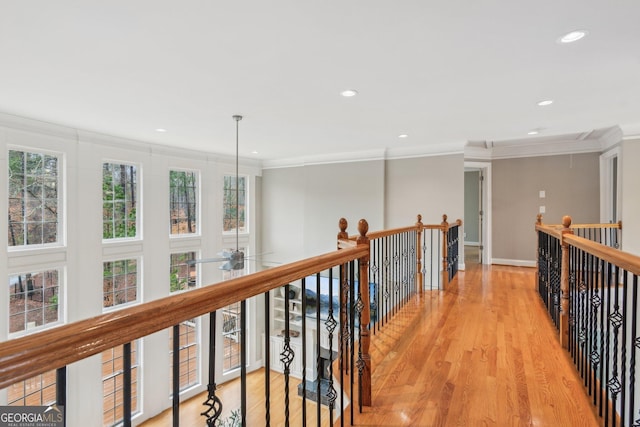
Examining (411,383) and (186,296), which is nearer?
(186,296)

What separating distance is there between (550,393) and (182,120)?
174 inches

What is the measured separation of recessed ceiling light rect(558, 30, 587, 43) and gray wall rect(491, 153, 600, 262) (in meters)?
4.53

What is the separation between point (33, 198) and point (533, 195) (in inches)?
317

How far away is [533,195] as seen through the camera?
602 centimetres

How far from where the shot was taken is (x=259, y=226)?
797 cm

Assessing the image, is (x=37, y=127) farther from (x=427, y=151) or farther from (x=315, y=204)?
(x=427, y=151)

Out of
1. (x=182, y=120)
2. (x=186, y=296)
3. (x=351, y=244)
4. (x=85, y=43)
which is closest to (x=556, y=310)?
(x=351, y=244)

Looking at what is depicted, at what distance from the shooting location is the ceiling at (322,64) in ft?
6.11

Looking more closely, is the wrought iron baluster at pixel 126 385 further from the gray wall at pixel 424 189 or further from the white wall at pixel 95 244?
the gray wall at pixel 424 189

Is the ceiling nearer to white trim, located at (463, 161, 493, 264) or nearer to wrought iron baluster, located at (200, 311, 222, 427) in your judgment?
wrought iron baluster, located at (200, 311, 222, 427)

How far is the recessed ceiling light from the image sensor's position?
6.63 ft

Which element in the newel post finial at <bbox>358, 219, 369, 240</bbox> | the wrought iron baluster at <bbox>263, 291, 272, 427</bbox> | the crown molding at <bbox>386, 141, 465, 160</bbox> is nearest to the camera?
the wrought iron baluster at <bbox>263, 291, 272, 427</bbox>

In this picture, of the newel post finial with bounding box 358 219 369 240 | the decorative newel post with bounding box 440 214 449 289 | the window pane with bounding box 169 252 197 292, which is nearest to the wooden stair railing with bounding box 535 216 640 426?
the newel post finial with bounding box 358 219 369 240

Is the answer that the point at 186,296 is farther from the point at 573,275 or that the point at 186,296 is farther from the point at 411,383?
the point at 573,275
